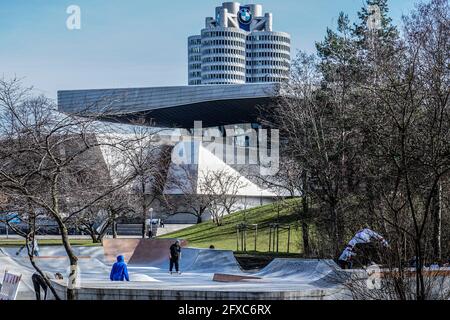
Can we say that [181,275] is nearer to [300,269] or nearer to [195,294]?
[300,269]

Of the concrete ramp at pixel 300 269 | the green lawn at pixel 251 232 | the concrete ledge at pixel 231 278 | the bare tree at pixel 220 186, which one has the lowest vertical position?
the concrete ledge at pixel 231 278

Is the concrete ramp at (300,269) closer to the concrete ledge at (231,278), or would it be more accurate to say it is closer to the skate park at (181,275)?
the skate park at (181,275)

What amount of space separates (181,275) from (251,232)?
14.0 metres

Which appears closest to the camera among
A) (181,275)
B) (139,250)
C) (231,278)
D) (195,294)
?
(195,294)

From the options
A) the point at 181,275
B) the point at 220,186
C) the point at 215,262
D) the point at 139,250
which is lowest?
the point at 181,275

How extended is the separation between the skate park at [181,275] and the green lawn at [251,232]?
3662mm

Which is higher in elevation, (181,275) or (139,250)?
→ (139,250)

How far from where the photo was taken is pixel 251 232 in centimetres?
3931

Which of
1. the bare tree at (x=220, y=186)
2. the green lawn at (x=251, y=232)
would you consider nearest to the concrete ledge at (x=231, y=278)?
the green lawn at (x=251, y=232)

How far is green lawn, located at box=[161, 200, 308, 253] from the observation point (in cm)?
3556

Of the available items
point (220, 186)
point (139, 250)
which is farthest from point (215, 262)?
point (220, 186)

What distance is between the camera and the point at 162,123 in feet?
313

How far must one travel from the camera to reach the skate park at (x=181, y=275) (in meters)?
12.2

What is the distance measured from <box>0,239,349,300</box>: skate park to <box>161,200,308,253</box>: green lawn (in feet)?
12.0
